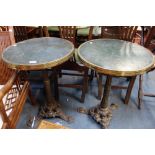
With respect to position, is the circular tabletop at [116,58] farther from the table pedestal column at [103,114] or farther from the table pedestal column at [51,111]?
the table pedestal column at [51,111]

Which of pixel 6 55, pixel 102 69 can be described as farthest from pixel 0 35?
pixel 102 69

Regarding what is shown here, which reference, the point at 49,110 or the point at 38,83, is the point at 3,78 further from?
the point at 38,83

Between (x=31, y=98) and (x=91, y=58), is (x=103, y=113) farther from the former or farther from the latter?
(x=31, y=98)

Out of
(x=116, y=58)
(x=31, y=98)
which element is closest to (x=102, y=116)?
(x=116, y=58)

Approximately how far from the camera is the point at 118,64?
130cm

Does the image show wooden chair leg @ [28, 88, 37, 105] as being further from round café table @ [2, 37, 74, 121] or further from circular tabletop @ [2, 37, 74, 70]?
circular tabletop @ [2, 37, 74, 70]

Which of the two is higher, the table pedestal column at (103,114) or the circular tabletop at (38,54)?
the circular tabletop at (38,54)

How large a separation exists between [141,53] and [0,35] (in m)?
1.40

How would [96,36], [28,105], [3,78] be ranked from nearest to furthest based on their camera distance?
[3,78]
[28,105]
[96,36]

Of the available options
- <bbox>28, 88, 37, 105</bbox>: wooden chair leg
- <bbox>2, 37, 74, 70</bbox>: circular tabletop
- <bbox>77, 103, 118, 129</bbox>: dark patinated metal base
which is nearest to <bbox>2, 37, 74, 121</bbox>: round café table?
<bbox>2, 37, 74, 70</bbox>: circular tabletop

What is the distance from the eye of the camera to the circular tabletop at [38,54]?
1302 mm

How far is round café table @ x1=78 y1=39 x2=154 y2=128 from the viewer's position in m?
1.25

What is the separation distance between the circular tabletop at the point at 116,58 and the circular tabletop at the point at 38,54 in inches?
6.9

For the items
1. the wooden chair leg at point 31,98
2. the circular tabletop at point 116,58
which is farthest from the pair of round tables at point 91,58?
the wooden chair leg at point 31,98
